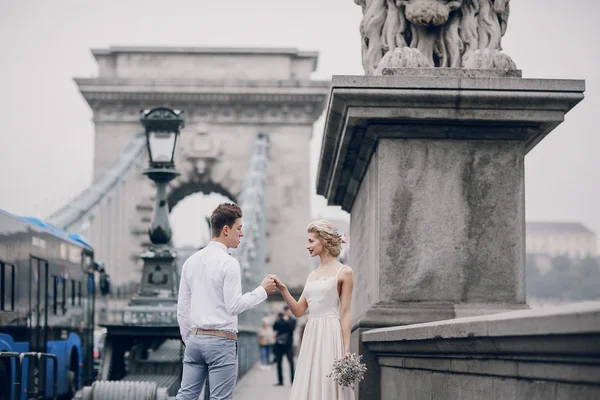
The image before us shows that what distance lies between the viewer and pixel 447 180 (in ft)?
21.5

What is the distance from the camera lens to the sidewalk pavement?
48.3ft

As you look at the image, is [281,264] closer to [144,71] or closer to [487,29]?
[144,71]

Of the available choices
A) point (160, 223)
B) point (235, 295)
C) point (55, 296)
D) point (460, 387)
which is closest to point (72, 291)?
point (55, 296)

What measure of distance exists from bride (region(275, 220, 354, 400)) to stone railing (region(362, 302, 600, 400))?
264 mm

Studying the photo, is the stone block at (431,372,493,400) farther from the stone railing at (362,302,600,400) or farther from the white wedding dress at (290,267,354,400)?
the white wedding dress at (290,267,354,400)

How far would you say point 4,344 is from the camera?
1133cm

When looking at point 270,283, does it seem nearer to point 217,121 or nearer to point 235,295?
point 235,295

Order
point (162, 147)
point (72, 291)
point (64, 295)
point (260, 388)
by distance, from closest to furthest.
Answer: point (162, 147) → point (64, 295) → point (72, 291) → point (260, 388)

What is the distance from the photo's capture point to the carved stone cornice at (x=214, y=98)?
40.9 m

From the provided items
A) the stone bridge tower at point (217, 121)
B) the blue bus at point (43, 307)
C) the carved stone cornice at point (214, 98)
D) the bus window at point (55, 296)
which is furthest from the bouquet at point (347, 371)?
the stone bridge tower at point (217, 121)

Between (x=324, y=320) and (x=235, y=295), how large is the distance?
18.9 inches

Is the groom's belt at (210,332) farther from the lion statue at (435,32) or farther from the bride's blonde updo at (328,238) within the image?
the lion statue at (435,32)

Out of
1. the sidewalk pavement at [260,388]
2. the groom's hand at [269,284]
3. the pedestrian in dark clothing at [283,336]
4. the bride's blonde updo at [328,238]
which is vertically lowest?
the sidewalk pavement at [260,388]

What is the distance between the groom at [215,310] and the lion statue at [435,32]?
1556 mm
